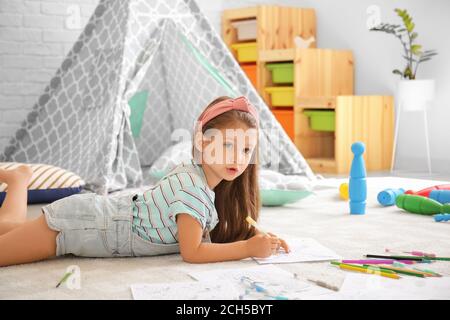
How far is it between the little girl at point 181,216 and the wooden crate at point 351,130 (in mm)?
2419

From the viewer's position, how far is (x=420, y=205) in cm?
245

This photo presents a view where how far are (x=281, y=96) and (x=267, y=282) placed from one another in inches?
123

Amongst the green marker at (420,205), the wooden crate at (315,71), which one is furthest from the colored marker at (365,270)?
the wooden crate at (315,71)

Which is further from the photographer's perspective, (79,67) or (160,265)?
(79,67)

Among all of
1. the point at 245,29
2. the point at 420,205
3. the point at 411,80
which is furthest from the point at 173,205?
the point at 245,29

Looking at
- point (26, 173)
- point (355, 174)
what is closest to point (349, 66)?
point (355, 174)

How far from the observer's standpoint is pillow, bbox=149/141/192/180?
322 cm

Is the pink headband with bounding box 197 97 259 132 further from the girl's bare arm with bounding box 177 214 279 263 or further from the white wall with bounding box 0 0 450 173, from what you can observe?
the white wall with bounding box 0 0 450 173

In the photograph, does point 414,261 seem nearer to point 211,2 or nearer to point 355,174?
point 355,174

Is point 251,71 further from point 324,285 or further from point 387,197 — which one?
point 324,285

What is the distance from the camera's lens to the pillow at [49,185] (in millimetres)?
2768

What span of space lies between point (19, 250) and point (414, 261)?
0.95 meters

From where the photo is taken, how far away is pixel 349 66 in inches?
180

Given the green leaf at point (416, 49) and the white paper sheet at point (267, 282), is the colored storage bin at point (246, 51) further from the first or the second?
the white paper sheet at point (267, 282)
